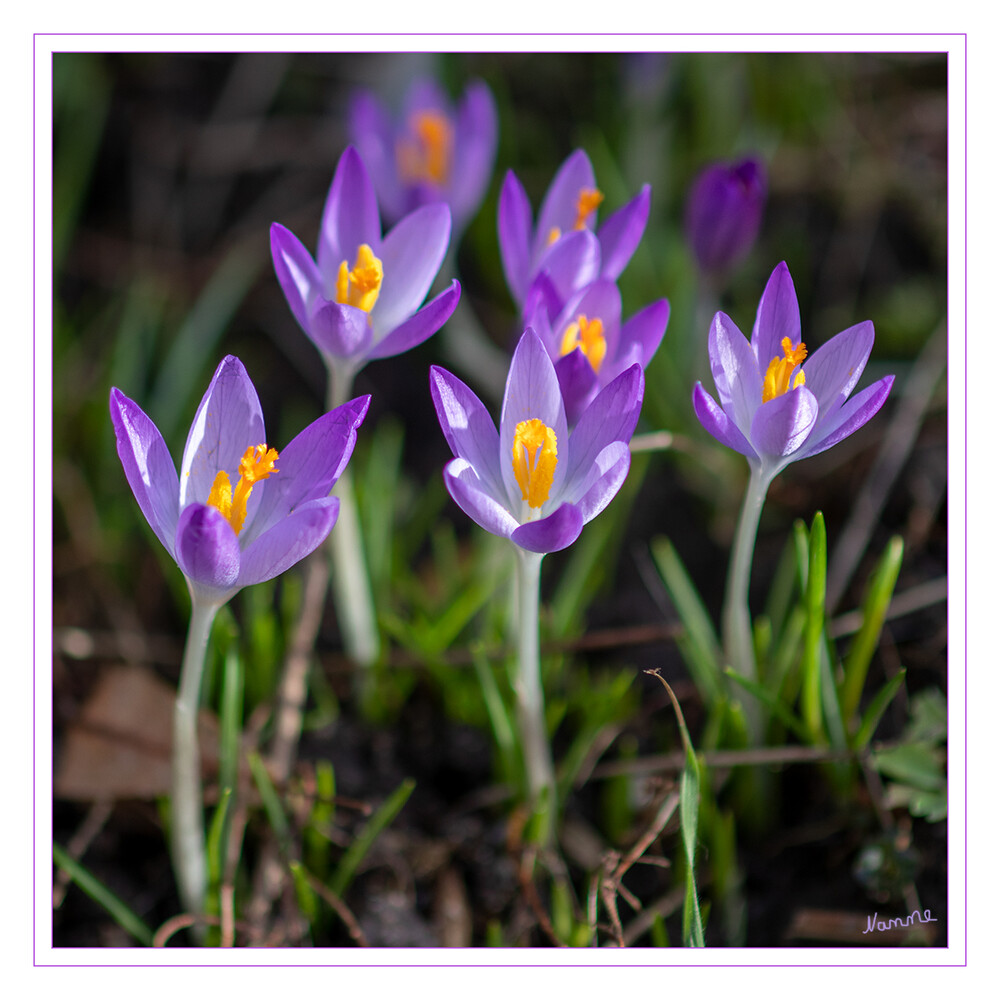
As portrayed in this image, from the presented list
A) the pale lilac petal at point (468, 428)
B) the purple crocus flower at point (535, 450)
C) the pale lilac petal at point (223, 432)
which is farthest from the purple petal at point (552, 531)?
the pale lilac petal at point (223, 432)

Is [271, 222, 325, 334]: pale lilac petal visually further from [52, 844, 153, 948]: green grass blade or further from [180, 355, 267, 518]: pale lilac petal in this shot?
[52, 844, 153, 948]: green grass blade

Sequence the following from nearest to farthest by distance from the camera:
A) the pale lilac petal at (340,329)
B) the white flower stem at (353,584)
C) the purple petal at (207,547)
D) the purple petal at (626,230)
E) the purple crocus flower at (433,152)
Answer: the purple petal at (207,547) → the pale lilac petal at (340,329) → the purple petal at (626,230) → the white flower stem at (353,584) → the purple crocus flower at (433,152)

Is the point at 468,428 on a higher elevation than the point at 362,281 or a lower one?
lower

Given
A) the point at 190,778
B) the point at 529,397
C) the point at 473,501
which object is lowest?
the point at 190,778

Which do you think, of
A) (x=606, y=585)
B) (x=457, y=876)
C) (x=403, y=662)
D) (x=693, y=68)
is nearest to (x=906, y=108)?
(x=693, y=68)

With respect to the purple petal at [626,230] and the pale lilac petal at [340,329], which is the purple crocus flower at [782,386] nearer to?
the purple petal at [626,230]

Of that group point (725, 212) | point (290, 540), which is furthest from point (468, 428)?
point (725, 212)

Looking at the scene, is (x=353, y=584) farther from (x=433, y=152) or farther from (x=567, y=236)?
(x=433, y=152)
